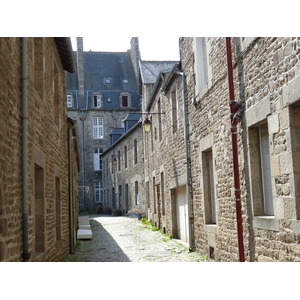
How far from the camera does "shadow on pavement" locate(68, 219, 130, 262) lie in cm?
934

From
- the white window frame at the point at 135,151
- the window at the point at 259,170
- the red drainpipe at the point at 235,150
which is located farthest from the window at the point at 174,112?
the white window frame at the point at 135,151

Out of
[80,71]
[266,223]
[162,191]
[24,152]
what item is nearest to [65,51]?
[24,152]

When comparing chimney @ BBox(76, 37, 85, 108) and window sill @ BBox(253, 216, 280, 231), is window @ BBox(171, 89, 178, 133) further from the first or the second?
chimney @ BBox(76, 37, 85, 108)

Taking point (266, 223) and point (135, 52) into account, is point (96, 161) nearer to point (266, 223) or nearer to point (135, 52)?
point (135, 52)

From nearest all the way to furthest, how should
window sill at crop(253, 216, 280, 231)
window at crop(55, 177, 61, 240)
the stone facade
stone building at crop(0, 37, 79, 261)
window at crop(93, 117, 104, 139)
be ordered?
stone building at crop(0, 37, 79, 261) < window sill at crop(253, 216, 280, 231) < window at crop(55, 177, 61, 240) < the stone facade < window at crop(93, 117, 104, 139)

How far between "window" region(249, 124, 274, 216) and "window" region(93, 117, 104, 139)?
26.8 meters

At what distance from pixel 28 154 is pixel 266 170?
116 inches

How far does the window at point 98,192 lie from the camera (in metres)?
31.8

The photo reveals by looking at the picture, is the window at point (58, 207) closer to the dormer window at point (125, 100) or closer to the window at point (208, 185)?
the window at point (208, 185)

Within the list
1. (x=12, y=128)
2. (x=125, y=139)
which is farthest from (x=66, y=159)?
(x=125, y=139)

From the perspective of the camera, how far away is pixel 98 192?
3212cm

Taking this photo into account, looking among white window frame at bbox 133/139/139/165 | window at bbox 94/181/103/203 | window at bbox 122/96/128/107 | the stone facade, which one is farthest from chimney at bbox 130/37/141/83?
white window frame at bbox 133/139/139/165

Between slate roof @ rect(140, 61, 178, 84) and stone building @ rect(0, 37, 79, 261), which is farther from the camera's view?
slate roof @ rect(140, 61, 178, 84)
